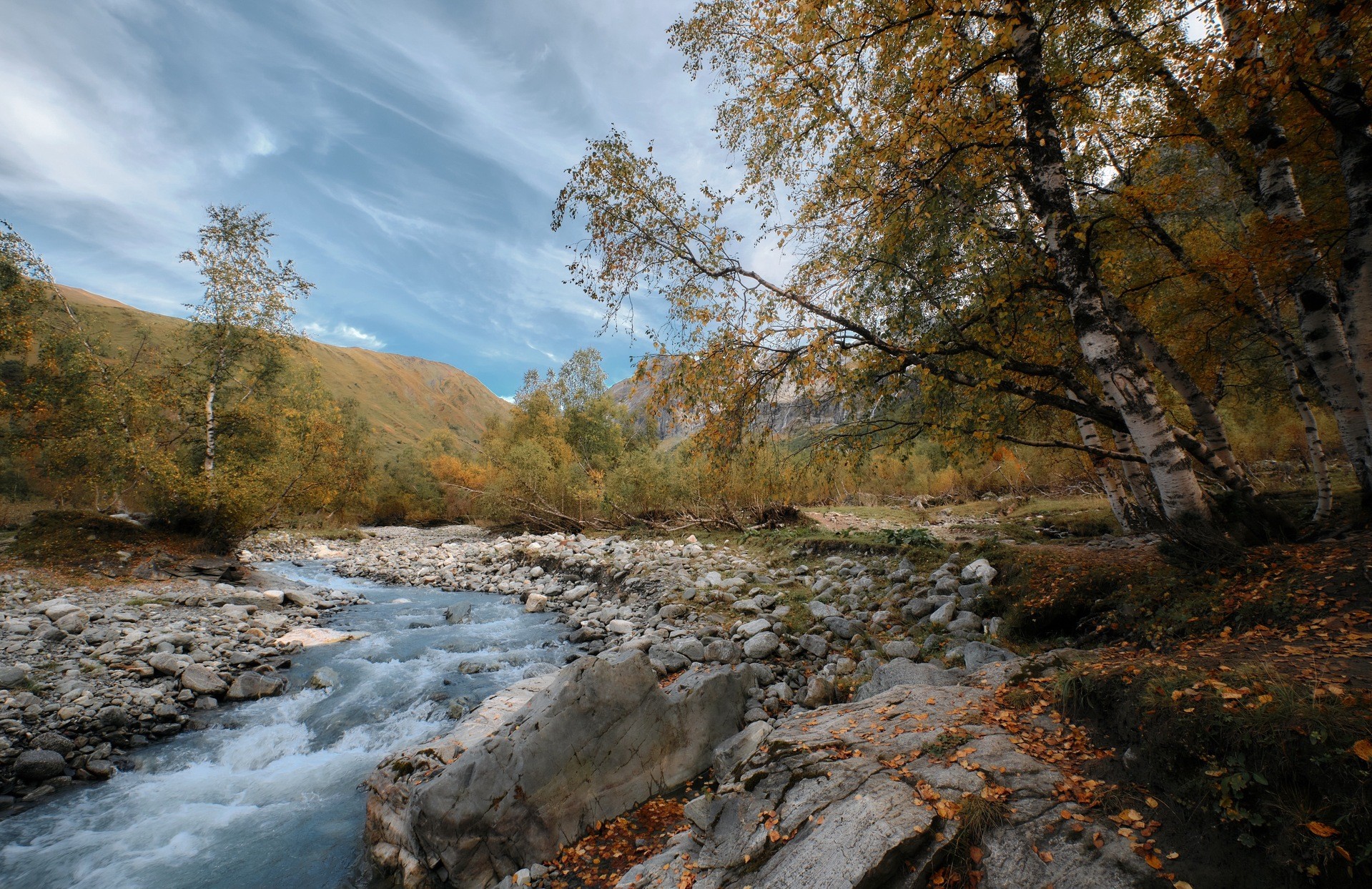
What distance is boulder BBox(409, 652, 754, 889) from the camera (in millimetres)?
4234

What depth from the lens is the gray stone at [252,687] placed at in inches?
307

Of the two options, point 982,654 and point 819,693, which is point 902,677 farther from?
point 982,654

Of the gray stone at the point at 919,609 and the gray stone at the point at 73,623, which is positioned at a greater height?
the gray stone at the point at 73,623

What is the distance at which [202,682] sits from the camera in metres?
7.75

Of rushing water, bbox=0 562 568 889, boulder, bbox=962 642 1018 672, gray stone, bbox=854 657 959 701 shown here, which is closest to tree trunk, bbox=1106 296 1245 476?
boulder, bbox=962 642 1018 672

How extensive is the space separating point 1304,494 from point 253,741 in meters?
19.9

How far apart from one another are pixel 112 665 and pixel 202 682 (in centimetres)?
153

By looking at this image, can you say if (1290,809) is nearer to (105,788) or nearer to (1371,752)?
(1371,752)

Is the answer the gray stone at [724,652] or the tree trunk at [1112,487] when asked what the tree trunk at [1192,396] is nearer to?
the tree trunk at [1112,487]

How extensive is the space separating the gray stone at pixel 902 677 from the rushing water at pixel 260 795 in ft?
16.4

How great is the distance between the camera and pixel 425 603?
14.8 m

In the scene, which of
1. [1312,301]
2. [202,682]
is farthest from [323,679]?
[1312,301]

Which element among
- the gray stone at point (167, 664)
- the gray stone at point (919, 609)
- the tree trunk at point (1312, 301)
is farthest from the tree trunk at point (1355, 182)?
the gray stone at point (167, 664)

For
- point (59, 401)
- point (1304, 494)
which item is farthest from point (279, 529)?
point (1304, 494)
